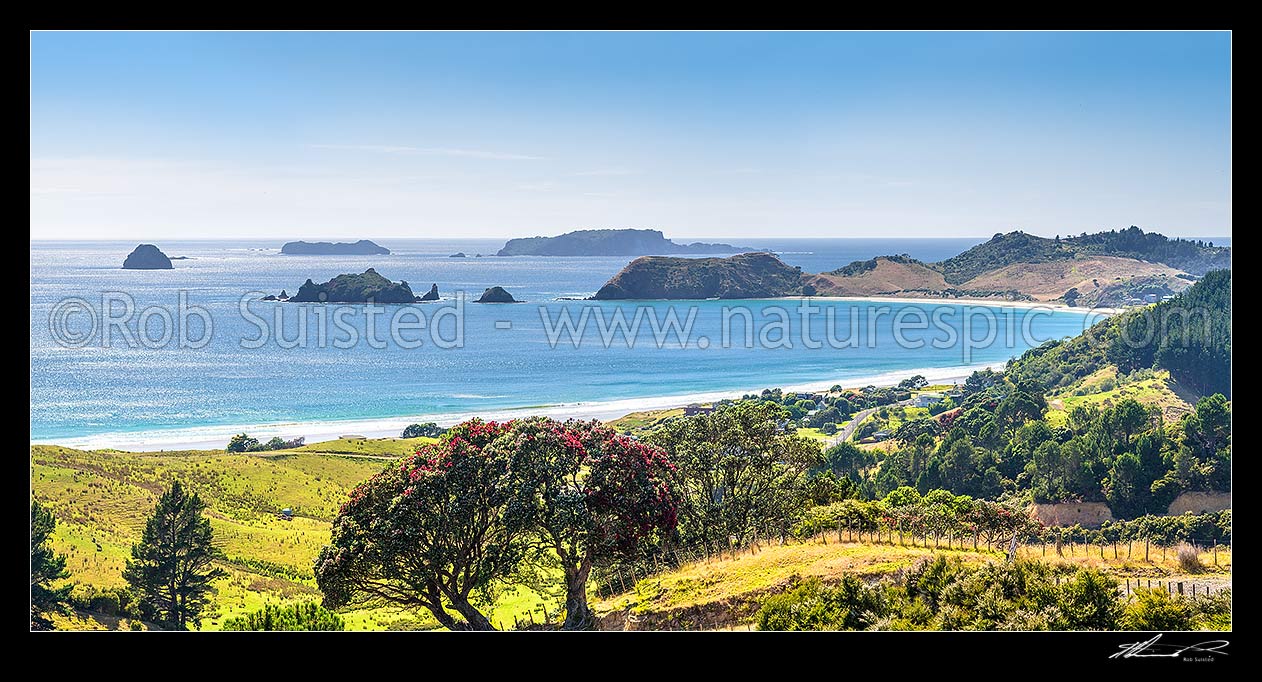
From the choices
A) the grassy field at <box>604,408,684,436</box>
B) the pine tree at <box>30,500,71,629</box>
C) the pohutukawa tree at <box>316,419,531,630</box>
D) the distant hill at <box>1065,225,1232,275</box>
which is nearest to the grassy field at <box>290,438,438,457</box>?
the grassy field at <box>604,408,684,436</box>

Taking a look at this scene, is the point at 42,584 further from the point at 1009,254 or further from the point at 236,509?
the point at 1009,254

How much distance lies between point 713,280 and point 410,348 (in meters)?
20.1

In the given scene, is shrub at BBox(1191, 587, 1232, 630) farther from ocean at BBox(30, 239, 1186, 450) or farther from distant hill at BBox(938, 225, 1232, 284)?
distant hill at BBox(938, 225, 1232, 284)

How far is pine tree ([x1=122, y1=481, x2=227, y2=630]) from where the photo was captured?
9.54m

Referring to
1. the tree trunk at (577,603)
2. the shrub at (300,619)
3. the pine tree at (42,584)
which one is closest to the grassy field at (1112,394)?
the tree trunk at (577,603)

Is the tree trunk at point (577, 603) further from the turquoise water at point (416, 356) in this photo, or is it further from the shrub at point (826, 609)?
the turquoise water at point (416, 356)

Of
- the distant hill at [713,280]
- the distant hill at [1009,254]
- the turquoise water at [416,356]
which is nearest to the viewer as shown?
the turquoise water at [416,356]

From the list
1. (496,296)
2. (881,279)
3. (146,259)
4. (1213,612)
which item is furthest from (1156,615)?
(146,259)

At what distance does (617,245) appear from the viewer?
159 feet

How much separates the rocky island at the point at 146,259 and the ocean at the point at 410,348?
505 mm

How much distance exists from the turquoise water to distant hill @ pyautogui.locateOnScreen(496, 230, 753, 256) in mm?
1181

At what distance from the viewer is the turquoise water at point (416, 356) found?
32.9 metres

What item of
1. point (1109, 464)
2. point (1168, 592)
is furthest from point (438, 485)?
point (1109, 464)
